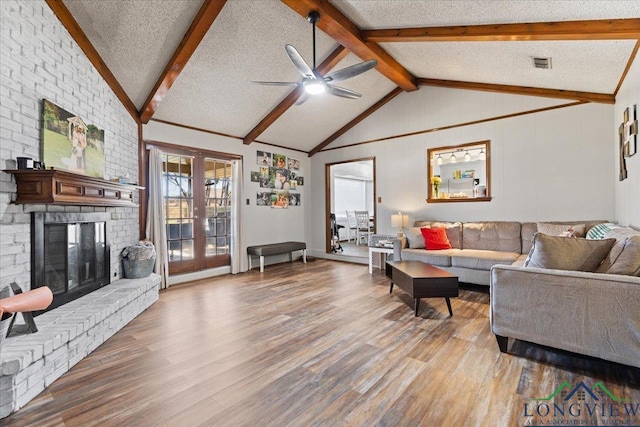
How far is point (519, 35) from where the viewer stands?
297 cm

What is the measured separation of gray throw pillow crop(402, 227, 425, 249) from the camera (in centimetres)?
504

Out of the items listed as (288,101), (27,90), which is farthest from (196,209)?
(27,90)

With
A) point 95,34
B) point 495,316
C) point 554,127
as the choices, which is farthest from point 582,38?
point 95,34

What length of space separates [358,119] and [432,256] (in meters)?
3.52

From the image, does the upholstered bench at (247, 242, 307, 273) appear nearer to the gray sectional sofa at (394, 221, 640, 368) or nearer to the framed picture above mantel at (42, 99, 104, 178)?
the framed picture above mantel at (42, 99, 104, 178)

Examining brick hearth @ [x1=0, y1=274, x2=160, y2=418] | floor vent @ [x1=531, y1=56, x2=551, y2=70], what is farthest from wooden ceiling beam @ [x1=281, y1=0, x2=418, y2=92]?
brick hearth @ [x1=0, y1=274, x2=160, y2=418]

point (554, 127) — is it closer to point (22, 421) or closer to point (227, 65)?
point (227, 65)

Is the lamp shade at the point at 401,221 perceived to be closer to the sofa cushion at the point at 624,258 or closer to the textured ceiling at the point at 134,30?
the sofa cushion at the point at 624,258

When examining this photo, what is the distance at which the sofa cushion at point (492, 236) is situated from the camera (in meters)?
4.55

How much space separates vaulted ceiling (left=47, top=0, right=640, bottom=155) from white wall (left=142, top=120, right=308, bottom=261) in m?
0.24

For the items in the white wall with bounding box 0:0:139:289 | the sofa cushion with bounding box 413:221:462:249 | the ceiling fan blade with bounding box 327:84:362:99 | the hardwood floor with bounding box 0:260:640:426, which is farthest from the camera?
the sofa cushion with bounding box 413:221:462:249

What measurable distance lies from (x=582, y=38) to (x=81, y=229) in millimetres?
5317

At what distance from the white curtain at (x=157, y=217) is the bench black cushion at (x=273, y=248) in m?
1.62

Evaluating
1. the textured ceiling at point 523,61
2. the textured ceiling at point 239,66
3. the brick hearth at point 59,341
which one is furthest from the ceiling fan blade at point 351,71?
the brick hearth at point 59,341
